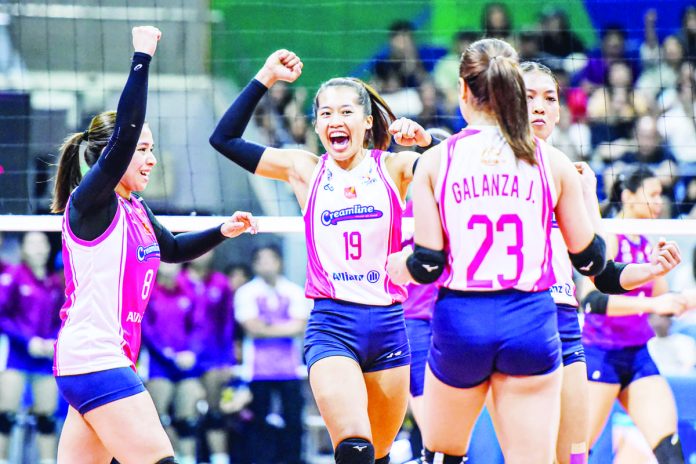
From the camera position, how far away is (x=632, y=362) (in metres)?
6.67

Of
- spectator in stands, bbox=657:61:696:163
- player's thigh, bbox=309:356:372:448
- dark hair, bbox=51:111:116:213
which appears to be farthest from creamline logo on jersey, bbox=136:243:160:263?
spectator in stands, bbox=657:61:696:163

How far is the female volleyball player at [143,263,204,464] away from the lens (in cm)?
911

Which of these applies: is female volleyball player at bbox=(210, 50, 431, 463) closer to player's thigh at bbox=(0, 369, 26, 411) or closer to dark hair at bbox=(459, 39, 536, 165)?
dark hair at bbox=(459, 39, 536, 165)

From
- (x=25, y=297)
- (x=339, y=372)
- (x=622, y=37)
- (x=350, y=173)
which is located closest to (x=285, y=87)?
(x=25, y=297)

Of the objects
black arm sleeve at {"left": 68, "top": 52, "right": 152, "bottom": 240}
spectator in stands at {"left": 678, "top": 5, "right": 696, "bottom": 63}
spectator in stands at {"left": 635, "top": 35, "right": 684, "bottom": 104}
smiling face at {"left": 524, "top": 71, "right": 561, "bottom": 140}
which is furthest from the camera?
spectator in stands at {"left": 678, "top": 5, "right": 696, "bottom": 63}

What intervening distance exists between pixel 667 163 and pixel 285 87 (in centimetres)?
383

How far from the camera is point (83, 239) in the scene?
4496 mm

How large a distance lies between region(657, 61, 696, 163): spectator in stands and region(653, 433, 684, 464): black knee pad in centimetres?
442

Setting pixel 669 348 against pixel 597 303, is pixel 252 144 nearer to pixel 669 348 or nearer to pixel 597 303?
pixel 597 303

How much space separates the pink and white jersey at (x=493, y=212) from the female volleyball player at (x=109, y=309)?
1.47 meters

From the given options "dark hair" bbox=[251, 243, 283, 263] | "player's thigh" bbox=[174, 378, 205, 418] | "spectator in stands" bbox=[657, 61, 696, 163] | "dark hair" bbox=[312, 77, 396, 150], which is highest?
"spectator in stands" bbox=[657, 61, 696, 163]

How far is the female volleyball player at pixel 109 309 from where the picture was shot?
4.32 m

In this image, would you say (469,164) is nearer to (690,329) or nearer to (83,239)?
(83,239)

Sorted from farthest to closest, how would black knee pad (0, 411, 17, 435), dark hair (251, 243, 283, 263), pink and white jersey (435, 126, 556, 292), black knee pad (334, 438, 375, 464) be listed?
1. dark hair (251, 243, 283, 263)
2. black knee pad (0, 411, 17, 435)
3. black knee pad (334, 438, 375, 464)
4. pink and white jersey (435, 126, 556, 292)
